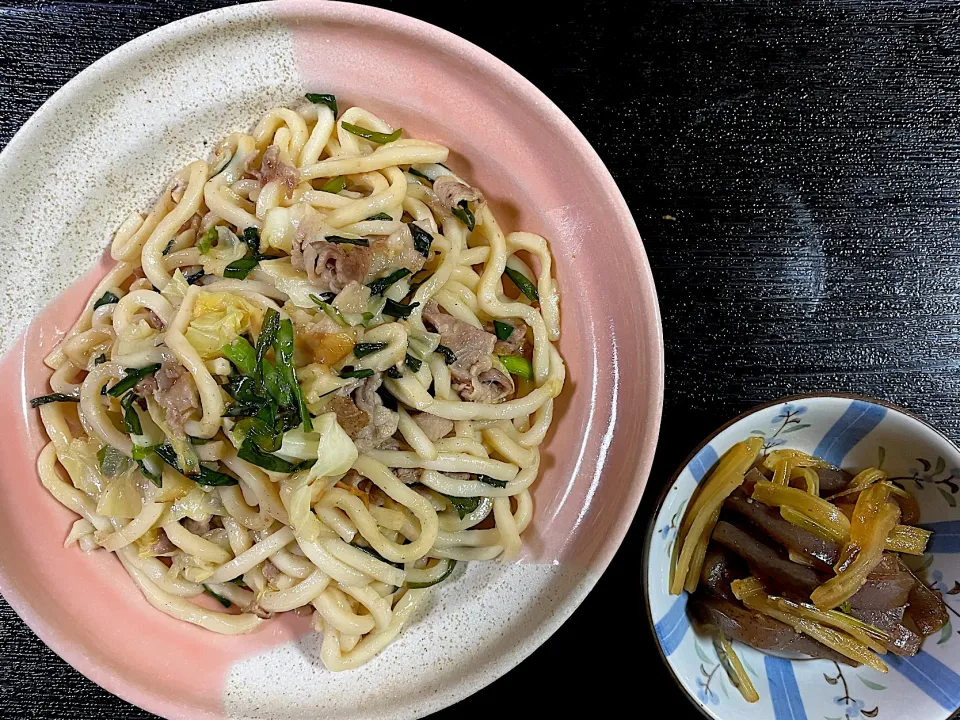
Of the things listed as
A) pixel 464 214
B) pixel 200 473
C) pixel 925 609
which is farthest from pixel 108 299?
pixel 925 609

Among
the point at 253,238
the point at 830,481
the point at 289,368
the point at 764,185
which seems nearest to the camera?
the point at 289,368

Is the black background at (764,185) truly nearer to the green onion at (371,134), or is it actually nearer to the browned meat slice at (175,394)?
the green onion at (371,134)

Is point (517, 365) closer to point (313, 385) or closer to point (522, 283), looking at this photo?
point (522, 283)

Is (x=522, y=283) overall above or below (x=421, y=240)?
below

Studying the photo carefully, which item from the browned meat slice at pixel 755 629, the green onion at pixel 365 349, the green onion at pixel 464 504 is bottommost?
the browned meat slice at pixel 755 629

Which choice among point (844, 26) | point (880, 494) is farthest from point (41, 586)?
point (844, 26)

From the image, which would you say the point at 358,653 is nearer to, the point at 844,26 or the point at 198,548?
the point at 198,548

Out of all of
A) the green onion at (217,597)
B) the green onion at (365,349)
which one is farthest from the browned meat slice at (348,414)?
the green onion at (217,597)
